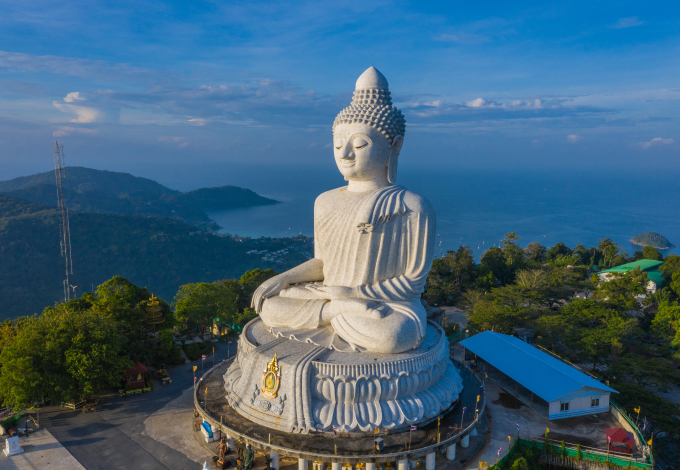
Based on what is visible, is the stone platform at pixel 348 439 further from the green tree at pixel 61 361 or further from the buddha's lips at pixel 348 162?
the buddha's lips at pixel 348 162

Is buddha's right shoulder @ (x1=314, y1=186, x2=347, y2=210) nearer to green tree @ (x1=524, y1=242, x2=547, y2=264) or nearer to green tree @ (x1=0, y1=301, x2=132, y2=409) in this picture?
green tree @ (x1=0, y1=301, x2=132, y2=409)

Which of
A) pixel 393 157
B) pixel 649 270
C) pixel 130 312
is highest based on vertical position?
pixel 393 157

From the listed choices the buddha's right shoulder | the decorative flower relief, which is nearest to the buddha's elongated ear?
the buddha's right shoulder

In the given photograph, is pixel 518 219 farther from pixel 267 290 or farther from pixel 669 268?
pixel 267 290

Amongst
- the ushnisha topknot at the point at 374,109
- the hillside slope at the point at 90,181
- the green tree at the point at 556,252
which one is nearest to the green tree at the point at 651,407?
the ushnisha topknot at the point at 374,109

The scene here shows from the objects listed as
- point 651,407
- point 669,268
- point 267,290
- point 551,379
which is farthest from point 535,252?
point 267,290

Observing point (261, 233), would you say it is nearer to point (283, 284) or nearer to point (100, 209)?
point (100, 209)

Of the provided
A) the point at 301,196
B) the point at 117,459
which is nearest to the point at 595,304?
the point at 117,459
